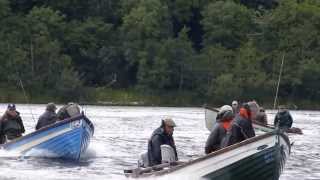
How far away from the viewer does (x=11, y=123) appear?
3294 cm

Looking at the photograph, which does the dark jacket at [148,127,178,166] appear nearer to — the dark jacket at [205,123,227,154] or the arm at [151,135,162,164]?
the arm at [151,135,162,164]

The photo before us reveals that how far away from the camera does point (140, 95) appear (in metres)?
121

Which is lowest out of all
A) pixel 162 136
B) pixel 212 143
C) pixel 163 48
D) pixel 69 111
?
pixel 163 48

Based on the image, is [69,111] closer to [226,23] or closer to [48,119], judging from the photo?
[48,119]

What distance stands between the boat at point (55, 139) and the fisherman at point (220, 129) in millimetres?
10153

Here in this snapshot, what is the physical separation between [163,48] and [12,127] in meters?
92.4

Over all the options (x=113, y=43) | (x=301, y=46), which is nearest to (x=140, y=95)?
(x=113, y=43)

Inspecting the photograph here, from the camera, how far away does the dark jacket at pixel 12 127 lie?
32750 millimetres

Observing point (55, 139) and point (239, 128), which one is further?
point (55, 139)

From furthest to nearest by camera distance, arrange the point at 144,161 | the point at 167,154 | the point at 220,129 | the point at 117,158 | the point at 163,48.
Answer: the point at 163,48 → the point at 117,158 → the point at 144,161 → the point at 167,154 → the point at 220,129

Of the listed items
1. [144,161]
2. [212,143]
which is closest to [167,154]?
[144,161]

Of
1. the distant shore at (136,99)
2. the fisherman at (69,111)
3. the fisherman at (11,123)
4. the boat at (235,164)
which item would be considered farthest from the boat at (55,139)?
A: the distant shore at (136,99)

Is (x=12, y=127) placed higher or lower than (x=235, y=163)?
lower

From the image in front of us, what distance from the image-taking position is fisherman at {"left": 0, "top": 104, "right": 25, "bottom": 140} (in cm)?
3266
